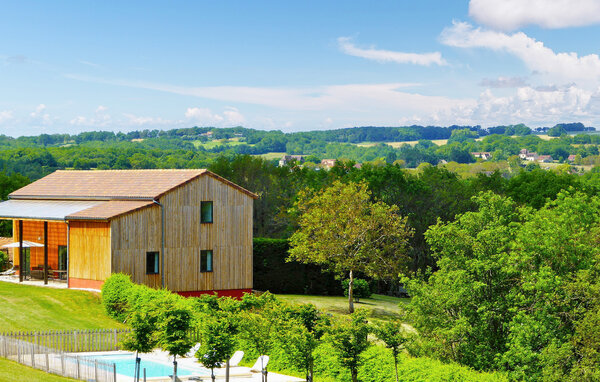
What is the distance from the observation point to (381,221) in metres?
47.8

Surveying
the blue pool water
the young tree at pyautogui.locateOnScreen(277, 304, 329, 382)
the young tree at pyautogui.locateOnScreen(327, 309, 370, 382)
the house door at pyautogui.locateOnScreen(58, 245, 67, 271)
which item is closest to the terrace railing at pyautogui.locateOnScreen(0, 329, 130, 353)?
the blue pool water

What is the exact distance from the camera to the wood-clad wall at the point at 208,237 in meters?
43.6

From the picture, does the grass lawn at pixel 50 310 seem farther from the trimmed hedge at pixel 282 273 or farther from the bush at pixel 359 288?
the bush at pixel 359 288

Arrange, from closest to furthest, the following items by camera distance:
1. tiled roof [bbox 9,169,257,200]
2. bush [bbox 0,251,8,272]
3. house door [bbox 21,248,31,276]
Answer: tiled roof [bbox 9,169,257,200] < bush [bbox 0,251,8,272] < house door [bbox 21,248,31,276]

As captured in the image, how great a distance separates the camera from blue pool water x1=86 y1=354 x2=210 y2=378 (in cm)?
2959

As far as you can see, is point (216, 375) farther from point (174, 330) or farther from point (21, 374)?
point (21, 374)

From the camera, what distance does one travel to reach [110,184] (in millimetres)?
47688

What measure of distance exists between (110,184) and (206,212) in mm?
7472

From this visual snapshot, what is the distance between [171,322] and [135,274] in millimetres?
16624

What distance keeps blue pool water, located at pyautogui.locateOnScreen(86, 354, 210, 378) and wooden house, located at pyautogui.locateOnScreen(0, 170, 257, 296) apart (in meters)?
9.81

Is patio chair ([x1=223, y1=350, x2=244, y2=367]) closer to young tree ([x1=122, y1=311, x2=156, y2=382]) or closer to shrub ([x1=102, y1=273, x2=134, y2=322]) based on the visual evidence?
young tree ([x1=122, y1=311, x2=156, y2=382])

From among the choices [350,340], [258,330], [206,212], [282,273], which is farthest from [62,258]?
[350,340]

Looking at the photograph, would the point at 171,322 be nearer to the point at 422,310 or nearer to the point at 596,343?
the point at 422,310

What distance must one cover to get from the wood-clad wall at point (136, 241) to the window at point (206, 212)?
3.10 m
